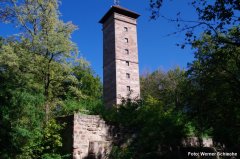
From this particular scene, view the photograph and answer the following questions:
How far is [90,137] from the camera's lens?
452 inches

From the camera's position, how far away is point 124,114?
13219 millimetres

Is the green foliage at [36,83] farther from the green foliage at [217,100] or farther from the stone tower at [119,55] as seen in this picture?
the stone tower at [119,55]

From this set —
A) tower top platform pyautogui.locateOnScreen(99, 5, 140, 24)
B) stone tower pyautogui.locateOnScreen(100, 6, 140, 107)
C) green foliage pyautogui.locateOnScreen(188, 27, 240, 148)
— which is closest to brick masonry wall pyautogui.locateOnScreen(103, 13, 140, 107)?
stone tower pyautogui.locateOnScreen(100, 6, 140, 107)

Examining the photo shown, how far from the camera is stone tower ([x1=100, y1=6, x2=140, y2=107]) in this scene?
2862cm

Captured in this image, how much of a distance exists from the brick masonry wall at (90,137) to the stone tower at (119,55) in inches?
593

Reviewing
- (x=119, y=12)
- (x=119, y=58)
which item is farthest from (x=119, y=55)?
(x=119, y=12)

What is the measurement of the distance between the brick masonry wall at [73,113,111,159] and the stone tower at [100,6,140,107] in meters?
15.1

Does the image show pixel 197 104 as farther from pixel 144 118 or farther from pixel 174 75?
pixel 174 75

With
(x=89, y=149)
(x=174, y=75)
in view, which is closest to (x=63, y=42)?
(x=89, y=149)

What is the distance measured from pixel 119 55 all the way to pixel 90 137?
18872mm

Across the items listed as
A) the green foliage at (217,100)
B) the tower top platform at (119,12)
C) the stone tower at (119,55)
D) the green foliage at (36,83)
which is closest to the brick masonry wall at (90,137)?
the green foliage at (36,83)

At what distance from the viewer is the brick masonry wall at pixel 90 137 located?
10898 millimetres

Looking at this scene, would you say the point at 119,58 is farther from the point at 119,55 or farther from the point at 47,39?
the point at 47,39

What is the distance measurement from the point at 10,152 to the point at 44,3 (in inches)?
371
